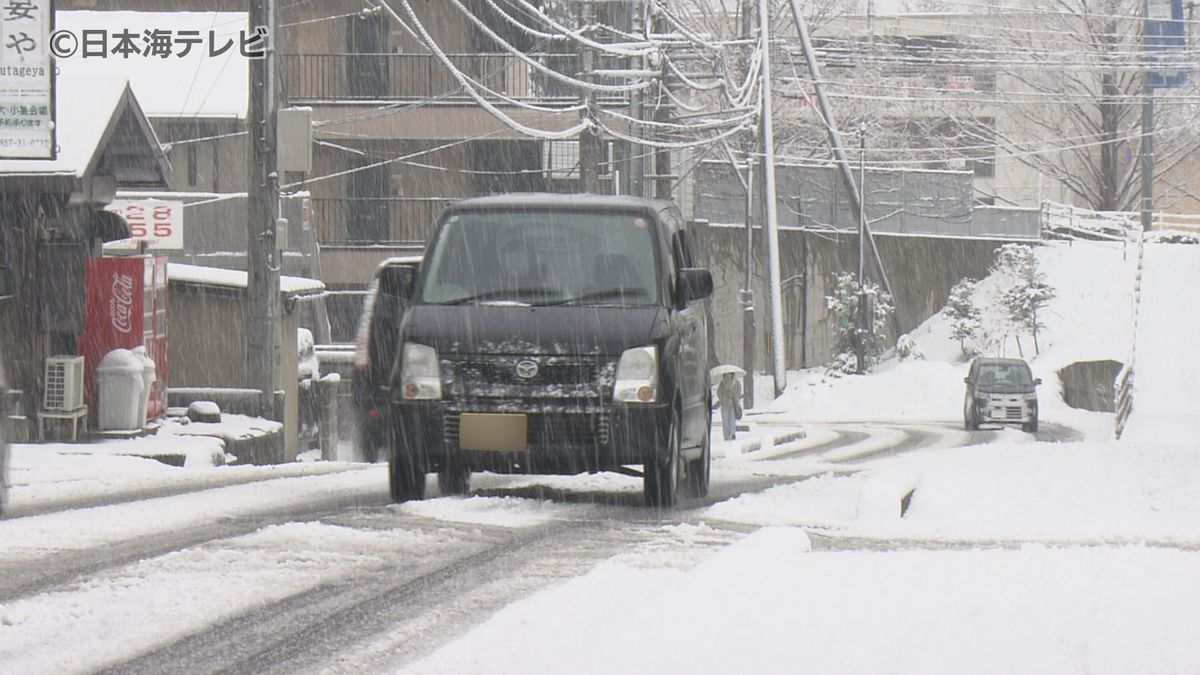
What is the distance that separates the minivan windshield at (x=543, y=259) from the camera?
1116 centimetres

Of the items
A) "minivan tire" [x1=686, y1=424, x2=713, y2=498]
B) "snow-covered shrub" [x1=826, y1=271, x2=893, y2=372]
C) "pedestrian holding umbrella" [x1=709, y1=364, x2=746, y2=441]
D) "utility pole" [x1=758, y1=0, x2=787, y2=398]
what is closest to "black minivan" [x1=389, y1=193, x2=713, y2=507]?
"minivan tire" [x1=686, y1=424, x2=713, y2=498]

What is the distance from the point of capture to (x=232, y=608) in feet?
23.1

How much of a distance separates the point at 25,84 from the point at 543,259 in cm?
736

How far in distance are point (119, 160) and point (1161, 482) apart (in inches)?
466

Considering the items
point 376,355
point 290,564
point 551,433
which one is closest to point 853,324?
point 376,355

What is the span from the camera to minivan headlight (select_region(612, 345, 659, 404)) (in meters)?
10.8

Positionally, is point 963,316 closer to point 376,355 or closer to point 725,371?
point 725,371

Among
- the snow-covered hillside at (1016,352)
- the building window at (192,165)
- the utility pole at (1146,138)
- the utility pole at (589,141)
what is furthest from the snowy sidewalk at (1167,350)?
the building window at (192,165)

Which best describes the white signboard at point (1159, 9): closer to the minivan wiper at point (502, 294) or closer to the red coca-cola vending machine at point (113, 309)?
the red coca-cola vending machine at point (113, 309)

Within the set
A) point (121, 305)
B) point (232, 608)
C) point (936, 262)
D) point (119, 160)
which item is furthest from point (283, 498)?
point (936, 262)

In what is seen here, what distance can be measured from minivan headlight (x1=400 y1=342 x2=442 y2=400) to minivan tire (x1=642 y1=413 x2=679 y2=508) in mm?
1371

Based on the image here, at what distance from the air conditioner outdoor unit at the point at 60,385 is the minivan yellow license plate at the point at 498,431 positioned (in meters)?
8.80

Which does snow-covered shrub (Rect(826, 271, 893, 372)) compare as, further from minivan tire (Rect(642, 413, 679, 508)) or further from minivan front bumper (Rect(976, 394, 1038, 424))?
minivan tire (Rect(642, 413, 679, 508))

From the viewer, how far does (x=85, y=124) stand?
18.3 m
